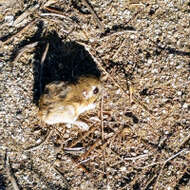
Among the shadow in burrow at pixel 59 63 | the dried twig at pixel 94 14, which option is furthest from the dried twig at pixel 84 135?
the dried twig at pixel 94 14

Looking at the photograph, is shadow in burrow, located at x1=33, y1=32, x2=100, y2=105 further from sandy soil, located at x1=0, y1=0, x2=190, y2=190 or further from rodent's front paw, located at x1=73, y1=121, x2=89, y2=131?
rodent's front paw, located at x1=73, y1=121, x2=89, y2=131

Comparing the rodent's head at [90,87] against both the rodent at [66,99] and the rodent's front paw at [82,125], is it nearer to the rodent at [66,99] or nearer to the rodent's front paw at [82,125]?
the rodent at [66,99]

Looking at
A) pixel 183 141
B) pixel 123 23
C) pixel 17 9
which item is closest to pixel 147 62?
pixel 123 23

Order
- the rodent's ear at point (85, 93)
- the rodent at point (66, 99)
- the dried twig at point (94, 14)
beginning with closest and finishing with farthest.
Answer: the rodent at point (66, 99)
the rodent's ear at point (85, 93)
the dried twig at point (94, 14)

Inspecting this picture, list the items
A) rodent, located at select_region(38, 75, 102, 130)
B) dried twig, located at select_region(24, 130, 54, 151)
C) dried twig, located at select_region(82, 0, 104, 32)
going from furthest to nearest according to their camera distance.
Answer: dried twig, located at select_region(82, 0, 104, 32)
dried twig, located at select_region(24, 130, 54, 151)
rodent, located at select_region(38, 75, 102, 130)

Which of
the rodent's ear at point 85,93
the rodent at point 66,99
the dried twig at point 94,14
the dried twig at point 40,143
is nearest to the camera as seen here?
the rodent at point 66,99

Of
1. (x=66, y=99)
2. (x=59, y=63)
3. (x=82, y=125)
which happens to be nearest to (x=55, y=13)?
(x=59, y=63)

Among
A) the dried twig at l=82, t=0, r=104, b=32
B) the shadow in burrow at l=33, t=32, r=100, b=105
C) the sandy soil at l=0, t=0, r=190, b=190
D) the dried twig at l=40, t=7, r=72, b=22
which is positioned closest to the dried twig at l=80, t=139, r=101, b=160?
the sandy soil at l=0, t=0, r=190, b=190

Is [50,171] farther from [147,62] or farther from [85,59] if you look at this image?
[147,62]

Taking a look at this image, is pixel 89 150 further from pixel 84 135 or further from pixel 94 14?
pixel 94 14
